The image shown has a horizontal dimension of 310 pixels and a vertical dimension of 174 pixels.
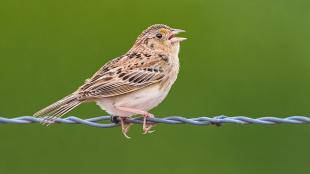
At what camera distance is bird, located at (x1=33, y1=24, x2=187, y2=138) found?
9.84 meters

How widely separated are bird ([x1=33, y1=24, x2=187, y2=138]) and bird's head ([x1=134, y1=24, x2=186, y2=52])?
0.06 meters

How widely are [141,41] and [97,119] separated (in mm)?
2014

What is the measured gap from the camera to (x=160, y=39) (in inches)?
438

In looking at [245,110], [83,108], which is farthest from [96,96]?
[245,110]

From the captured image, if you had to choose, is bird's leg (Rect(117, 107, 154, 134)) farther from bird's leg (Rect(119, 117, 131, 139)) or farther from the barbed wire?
the barbed wire

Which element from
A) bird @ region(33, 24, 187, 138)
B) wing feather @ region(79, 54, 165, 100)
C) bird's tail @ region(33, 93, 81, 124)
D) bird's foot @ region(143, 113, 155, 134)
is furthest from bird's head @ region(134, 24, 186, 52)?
bird's tail @ region(33, 93, 81, 124)

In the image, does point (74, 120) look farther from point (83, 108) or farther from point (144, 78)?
point (83, 108)

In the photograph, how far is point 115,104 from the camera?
33.1 ft

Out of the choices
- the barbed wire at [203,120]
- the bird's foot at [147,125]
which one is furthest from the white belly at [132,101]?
the barbed wire at [203,120]

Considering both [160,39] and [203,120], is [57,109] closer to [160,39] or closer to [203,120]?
[203,120]

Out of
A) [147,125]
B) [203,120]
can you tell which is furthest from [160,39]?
[203,120]

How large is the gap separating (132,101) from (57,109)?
79cm

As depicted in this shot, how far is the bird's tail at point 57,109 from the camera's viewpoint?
31.1 feet

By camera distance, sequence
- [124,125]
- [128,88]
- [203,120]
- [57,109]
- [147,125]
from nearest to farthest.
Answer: [203,120], [57,109], [147,125], [124,125], [128,88]
